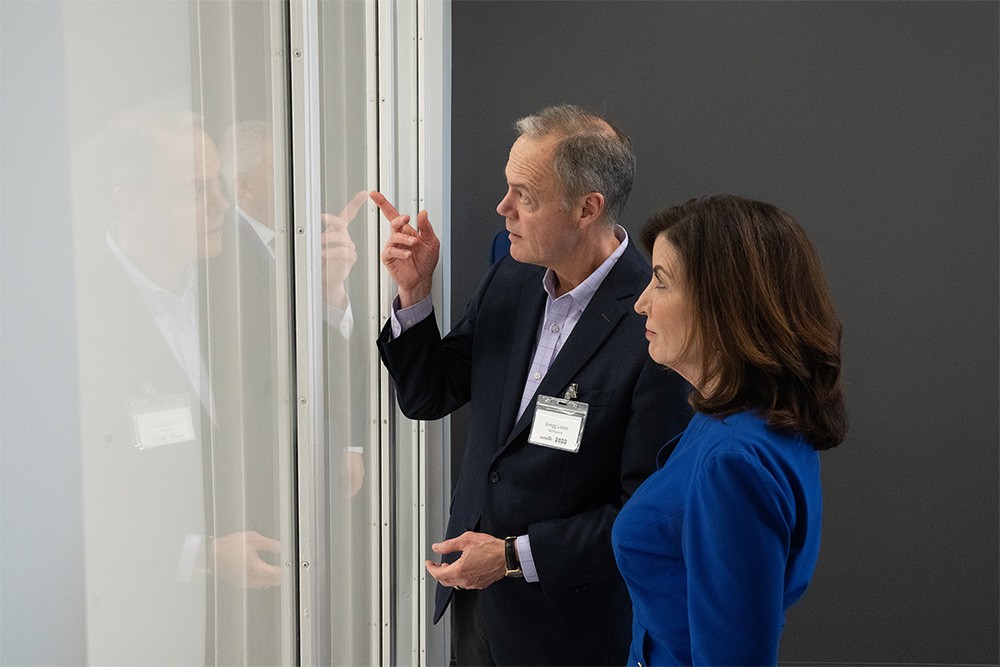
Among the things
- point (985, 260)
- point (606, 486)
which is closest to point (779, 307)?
point (606, 486)

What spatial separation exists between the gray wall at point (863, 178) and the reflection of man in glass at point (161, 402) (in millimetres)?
2336

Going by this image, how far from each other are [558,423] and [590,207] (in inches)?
17.8

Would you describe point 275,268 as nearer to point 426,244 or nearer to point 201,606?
point 201,606

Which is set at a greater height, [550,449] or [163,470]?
[163,470]

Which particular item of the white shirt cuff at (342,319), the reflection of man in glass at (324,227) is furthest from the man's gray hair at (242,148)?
the white shirt cuff at (342,319)

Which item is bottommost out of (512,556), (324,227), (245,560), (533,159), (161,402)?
(512,556)

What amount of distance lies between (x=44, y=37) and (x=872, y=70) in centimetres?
318

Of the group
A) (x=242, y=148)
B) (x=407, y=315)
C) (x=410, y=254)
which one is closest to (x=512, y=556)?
(x=407, y=315)

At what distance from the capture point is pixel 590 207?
1.89 metres

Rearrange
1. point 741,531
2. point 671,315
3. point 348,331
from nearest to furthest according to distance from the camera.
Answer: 1. point 741,531
2. point 671,315
3. point 348,331

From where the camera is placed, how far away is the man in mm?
1783

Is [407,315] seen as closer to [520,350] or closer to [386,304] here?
[386,304]

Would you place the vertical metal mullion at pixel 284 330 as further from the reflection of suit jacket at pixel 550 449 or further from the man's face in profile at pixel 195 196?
the reflection of suit jacket at pixel 550 449

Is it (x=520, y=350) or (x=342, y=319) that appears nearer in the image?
(x=342, y=319)
